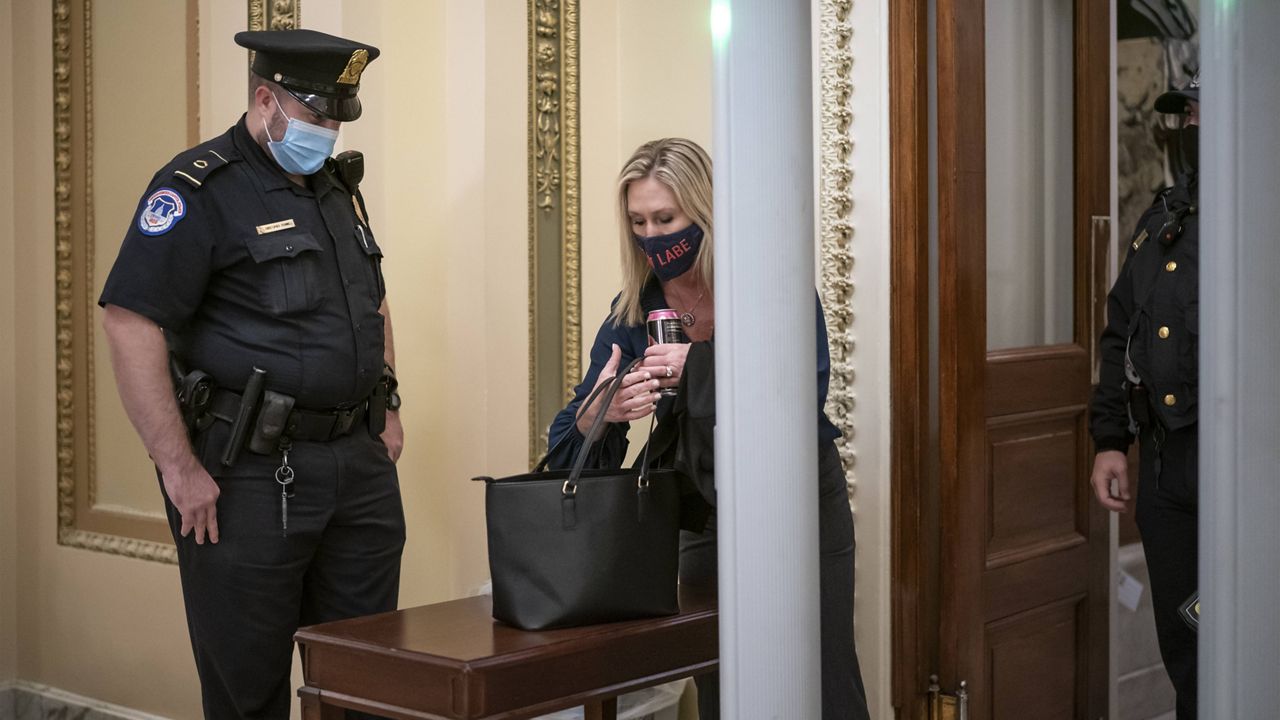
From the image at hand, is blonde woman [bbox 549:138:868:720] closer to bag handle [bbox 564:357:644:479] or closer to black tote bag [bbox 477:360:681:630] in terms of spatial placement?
bag handle [bbox 564:357:644:479]

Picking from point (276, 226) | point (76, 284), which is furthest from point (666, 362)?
point (76, 284)

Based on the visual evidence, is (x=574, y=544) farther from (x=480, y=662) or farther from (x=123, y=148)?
(x=123, y=148)

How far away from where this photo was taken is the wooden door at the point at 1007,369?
279 cm

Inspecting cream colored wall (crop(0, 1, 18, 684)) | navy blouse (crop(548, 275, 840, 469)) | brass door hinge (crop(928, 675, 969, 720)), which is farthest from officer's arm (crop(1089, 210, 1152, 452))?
cream colored wall (crop(0, 1, 18, 684))

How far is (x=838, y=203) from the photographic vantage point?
2.85 meters

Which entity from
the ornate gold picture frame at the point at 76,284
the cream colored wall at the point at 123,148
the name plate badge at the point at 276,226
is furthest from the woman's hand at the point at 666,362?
the ornate gold picture frame at the point at 76,284

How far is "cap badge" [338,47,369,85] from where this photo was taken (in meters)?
2.49

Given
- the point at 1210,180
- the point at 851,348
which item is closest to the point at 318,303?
the point at 851,348

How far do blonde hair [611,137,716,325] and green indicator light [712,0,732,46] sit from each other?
4.13 feet

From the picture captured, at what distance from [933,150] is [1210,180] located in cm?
202

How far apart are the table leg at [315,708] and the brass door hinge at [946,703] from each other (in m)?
1.51

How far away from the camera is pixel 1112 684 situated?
332 cm

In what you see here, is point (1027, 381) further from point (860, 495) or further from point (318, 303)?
point (318, 303)

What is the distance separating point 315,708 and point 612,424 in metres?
0.68
